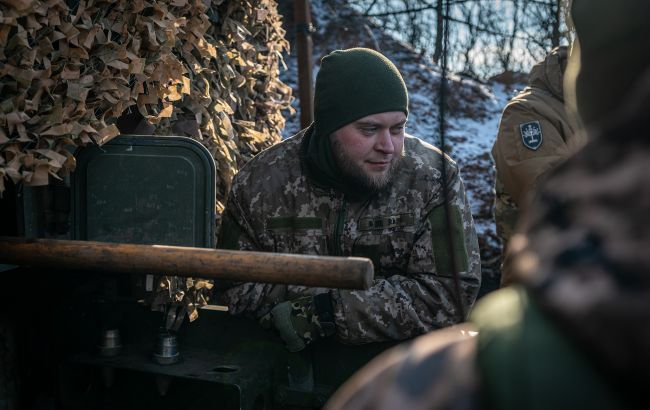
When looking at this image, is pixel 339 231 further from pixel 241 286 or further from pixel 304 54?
pixel 304 54

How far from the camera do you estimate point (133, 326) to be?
3111 millimetres

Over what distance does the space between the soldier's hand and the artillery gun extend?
0.07m

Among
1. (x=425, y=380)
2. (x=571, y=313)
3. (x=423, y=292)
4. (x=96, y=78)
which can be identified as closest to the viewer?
(x=571, y=313)

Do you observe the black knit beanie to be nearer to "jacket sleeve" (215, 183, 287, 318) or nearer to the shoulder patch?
"jacket sleeve" (215, 183, 287, 318)

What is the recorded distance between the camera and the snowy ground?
9.20 metres

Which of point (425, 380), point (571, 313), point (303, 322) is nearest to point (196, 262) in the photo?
point (303, 322)

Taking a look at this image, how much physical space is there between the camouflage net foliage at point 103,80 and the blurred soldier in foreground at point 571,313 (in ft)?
6.49

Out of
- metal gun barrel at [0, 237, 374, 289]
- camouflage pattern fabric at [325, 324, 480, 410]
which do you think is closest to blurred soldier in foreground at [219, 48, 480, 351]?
metal gun barrel at [0, 237, 374, 289]

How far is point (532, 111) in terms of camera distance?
12.5 ft

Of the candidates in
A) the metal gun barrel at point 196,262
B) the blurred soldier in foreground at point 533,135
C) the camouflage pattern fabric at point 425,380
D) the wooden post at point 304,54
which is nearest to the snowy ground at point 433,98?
the wooden post at point 304,54

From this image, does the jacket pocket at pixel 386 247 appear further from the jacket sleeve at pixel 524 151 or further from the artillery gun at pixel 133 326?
the jacket sleeve at pixel 524 151

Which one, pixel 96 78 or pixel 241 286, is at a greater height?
pixel 96 78

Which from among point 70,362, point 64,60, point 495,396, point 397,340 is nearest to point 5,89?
point 64,60

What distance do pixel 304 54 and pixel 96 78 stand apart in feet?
13.1
